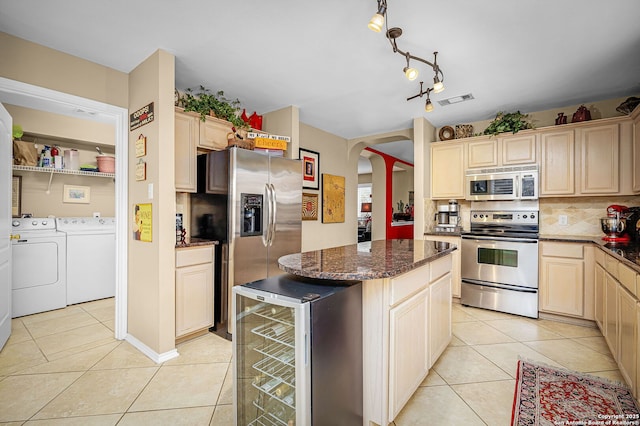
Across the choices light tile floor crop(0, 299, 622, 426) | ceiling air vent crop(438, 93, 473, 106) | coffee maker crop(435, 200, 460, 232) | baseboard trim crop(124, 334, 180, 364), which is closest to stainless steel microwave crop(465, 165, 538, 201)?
coffee maker crop(435, 200, 460, 232)

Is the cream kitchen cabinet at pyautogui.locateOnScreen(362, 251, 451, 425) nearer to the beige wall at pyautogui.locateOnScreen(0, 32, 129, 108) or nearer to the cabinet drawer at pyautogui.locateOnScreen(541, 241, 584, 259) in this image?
the cabinet drawer at pyautogui.locateOnScreen(541, 241, 584, 259)

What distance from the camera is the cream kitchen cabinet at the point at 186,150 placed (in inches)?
110

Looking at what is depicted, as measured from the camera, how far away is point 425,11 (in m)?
1.96

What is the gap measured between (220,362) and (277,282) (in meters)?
1.31

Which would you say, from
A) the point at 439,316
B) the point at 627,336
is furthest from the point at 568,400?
the point at 439,316

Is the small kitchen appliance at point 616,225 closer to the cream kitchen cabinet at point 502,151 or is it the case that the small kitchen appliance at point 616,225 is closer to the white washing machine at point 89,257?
the cream kitchen cabinet at point 502,151

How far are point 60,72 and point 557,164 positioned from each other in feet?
16.8

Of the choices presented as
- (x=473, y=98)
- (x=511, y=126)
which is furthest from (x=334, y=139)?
(x=511, y=126)

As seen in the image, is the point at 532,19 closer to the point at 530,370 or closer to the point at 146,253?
the point at 530,370

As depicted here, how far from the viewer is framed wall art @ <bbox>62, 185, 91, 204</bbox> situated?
4.03 metres

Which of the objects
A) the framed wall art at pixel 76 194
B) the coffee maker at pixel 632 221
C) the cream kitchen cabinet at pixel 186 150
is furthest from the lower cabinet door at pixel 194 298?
the coffee maker at pixel 632 221

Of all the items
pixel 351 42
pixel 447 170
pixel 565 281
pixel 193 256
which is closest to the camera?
pixel 351 42

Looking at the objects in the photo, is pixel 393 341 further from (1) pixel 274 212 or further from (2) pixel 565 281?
(2) pixel 565 281

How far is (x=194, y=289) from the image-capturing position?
108 inches
